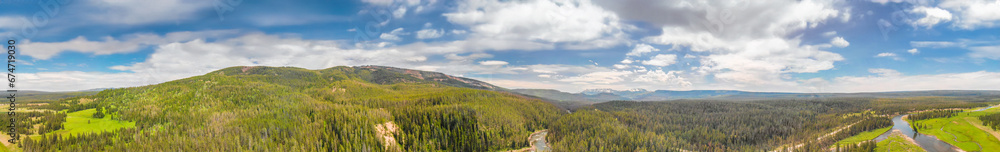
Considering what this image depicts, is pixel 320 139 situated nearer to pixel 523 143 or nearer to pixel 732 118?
pixel 523 143

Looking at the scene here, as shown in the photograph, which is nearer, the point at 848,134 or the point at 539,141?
the point at 848,134

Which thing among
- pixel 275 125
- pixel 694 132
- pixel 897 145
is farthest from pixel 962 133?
pixel 275 125

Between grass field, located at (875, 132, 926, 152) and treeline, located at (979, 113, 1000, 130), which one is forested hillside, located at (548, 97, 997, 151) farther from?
treeline, located at (979, 113, 1000, 130)

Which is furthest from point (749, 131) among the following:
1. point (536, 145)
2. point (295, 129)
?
point (295, 129)

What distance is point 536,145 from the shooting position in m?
112

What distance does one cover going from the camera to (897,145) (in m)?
64.8

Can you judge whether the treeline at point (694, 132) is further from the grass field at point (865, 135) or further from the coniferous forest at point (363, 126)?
the grass field at point (865, 135)

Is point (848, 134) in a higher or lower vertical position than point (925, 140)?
lower

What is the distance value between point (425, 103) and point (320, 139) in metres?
50.2

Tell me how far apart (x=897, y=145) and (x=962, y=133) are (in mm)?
14332

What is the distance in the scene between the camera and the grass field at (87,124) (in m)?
53.2

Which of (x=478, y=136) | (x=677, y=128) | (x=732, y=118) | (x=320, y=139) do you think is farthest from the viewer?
(x=732, y=118)

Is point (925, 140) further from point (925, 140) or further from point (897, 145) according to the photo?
Result: point (897, 145)

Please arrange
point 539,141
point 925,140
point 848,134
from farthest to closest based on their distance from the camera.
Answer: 1. point 539,141
2. point 848,134
3. point 925,140
